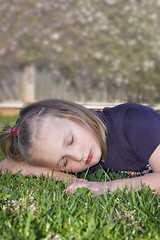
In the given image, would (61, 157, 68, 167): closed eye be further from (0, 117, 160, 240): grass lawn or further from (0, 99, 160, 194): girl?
(0, 117, 160, 240): grass lawn

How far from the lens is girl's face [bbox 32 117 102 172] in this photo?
2.79 meters

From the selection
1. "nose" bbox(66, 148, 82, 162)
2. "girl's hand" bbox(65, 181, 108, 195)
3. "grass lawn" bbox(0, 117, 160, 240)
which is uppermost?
"nose" bbox(66, 148, 82, 162)

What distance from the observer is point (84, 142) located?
286cm

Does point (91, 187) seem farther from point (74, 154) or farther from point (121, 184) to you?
point (74, 154)

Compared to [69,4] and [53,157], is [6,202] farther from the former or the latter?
[69,4]

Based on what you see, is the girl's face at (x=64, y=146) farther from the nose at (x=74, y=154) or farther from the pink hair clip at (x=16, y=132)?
the pink hair clip at (x=16, y=132)

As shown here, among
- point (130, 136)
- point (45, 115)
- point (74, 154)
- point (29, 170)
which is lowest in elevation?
point (29, 170)

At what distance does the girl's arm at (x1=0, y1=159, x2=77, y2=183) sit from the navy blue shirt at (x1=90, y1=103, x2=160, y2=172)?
0.46 metres

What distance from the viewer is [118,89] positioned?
10180mm

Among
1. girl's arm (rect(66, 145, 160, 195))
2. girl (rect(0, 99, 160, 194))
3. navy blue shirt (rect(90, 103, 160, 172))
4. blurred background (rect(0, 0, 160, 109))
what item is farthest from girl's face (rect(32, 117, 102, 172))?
blurred background (rect(0, 0, 160, 109))

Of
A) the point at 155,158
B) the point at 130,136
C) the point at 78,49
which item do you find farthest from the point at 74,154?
the point at 78,49

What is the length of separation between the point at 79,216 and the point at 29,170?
1278mm

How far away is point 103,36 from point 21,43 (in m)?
2.64

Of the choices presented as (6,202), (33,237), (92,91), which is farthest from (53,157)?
(92,91)
